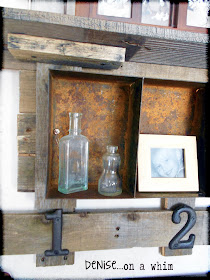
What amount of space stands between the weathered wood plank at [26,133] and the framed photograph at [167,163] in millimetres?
432

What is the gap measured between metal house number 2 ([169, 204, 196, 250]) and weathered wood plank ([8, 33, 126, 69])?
2.18ft

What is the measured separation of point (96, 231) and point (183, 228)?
381 mm

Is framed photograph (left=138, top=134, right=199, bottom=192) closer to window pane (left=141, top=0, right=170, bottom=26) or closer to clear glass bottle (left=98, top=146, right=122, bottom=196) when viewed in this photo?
clear glass bottle (left=98, top=146, right=122, bottom=196)

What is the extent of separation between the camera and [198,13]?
0.79 meters

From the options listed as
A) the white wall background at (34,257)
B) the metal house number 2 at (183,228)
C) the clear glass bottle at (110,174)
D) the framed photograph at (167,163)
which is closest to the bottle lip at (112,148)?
the clear glass bottle at (110,174)

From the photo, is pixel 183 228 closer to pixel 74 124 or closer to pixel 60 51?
pixel 74 124

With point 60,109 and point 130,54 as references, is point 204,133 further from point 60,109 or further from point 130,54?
point 60,109

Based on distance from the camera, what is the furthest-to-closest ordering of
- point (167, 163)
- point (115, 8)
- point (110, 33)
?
point (167, 163), point (115, 8), point (110, 33)

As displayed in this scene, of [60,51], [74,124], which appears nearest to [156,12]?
[60,51]

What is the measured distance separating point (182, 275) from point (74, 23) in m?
1.16

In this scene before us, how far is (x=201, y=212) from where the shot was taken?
3.09 feet

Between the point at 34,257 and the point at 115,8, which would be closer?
the point at 115,8

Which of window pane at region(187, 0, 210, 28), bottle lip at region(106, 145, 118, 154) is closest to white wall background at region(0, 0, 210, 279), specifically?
bottle lip at region(106, 145, 118, 154)

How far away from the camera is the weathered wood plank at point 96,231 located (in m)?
0.84
